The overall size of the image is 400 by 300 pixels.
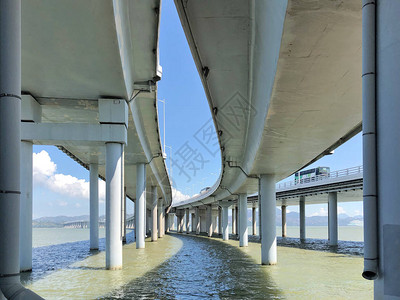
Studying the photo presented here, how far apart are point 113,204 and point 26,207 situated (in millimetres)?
3217

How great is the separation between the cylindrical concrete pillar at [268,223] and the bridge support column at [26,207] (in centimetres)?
1077

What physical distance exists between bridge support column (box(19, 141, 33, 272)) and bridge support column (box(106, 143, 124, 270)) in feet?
9.53

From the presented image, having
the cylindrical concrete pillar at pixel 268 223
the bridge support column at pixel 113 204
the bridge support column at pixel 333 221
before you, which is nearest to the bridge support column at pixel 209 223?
the bridge support column at pixel 333 221

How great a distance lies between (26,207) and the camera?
→ 14.7 m

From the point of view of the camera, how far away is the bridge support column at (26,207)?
14.5 meters

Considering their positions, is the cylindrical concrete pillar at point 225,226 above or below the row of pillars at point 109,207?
below

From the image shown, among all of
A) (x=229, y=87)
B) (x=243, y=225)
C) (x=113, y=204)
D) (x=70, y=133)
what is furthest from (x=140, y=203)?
(x=229, y=87)

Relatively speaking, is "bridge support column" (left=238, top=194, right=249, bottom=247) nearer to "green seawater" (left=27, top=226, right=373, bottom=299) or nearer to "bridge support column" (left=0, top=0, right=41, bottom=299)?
"green seawater" (left=27, top=226, right=373, bottom=299)

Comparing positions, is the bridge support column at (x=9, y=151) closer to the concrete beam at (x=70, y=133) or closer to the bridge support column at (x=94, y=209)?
the concrete beam at (x=70, y=133)

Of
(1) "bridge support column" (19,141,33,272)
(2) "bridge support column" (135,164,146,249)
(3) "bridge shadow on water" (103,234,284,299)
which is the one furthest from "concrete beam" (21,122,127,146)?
(2) "bridge support column" (135,164,146,249)

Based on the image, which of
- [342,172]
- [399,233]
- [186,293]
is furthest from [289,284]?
[342,172]

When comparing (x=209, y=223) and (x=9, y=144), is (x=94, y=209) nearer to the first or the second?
(x=9, y=144)

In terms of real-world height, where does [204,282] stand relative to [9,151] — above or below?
below

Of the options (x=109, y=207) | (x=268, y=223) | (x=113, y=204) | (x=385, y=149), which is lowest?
(x=268, y=223)
